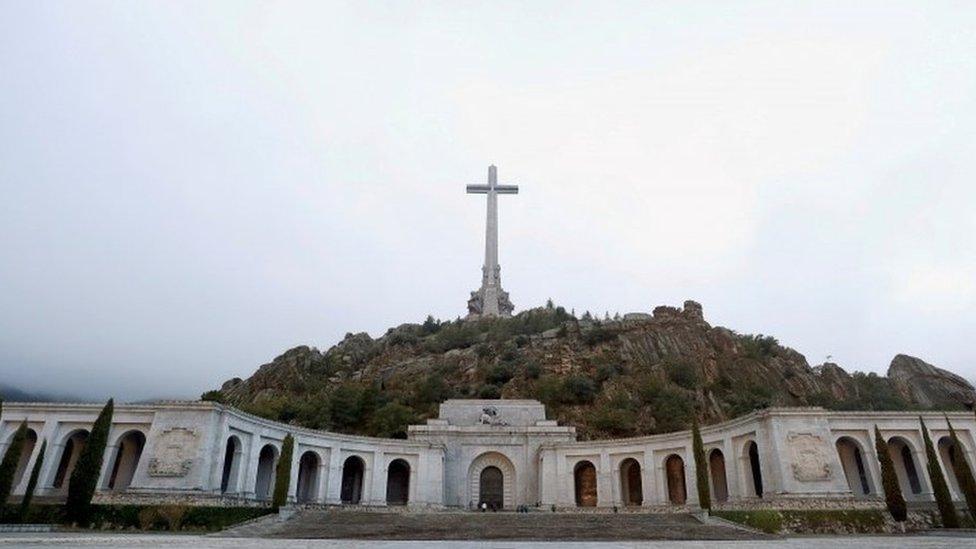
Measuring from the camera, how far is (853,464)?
32125 millimetres

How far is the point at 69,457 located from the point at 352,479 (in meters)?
16.1

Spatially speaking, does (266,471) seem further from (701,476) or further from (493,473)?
(701,476)

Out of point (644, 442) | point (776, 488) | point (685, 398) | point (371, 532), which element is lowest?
point (371, 532)

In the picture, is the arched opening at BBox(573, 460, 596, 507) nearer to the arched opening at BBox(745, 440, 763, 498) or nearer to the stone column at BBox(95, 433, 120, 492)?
the arched opening at BBox(745, 440, 763, 498)

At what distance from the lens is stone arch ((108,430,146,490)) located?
32.1 m

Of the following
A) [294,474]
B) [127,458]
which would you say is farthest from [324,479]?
[127,458]

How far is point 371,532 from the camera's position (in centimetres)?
2347

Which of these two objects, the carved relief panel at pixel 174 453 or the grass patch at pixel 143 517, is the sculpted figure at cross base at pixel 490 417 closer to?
the carved relief panel at pixel 174 453

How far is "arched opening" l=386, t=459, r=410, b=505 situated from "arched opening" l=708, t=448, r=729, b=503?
62.9 feet

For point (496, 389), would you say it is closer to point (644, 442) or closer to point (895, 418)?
point (644, 442)

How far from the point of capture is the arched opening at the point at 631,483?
38.3 metres

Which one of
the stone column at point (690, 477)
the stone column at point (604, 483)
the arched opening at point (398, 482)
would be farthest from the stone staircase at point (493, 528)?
the arched opening at point (398, 482)

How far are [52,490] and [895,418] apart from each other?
43.0m

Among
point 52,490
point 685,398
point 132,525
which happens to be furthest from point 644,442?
point 52,490
